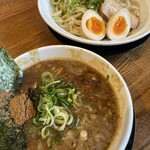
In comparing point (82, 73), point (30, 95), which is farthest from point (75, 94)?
point (30, 95)

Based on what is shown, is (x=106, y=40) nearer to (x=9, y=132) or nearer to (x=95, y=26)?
(x=95, y=26)

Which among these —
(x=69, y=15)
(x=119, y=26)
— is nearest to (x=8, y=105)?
(x=119, y=26)

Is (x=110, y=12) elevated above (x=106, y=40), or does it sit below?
above

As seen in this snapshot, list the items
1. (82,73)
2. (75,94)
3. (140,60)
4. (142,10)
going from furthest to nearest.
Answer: (142,10)
(140,60)
(82,73)
(75,94)

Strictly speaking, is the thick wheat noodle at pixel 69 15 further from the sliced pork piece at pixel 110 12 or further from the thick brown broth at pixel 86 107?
the thick brown broth at pixel 86 107

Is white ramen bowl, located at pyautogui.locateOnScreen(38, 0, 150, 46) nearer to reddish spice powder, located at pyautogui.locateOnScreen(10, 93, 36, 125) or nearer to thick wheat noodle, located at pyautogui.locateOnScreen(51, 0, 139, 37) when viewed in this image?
thick wheat noodle, located at pyautogui.locateOnScreen(51, 0, 139, 37)

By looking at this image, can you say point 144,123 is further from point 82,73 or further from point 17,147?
point 17,147
